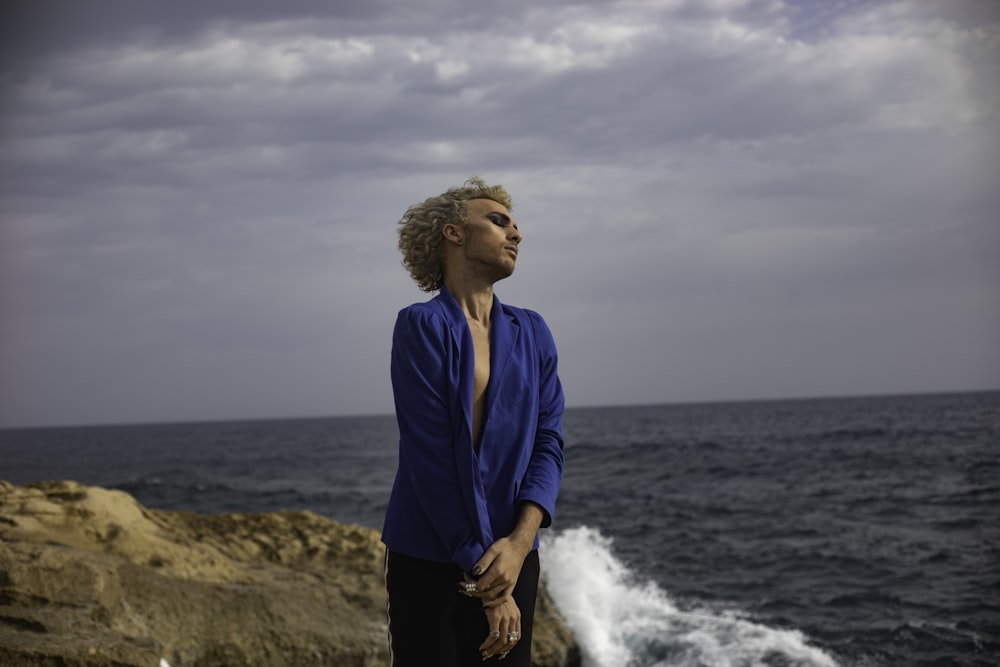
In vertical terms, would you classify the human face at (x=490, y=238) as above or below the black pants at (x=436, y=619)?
above

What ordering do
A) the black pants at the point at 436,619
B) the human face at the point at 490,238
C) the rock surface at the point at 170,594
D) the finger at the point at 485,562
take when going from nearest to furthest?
the finger at the point at 485,562 → the black pants at the point at 436,619 → the human face at the point at 490,238 → the rock surface at the point at 170,594

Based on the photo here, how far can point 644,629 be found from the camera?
8.40 metres

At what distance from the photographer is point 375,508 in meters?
22.1

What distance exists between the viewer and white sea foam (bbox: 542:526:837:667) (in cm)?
720

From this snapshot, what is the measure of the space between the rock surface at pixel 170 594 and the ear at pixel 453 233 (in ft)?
10.3

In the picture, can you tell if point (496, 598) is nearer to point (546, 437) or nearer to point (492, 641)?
point (492, 641)

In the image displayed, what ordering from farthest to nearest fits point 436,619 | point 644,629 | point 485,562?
1. point 644,629
2. point 436,619
3. point 485,562

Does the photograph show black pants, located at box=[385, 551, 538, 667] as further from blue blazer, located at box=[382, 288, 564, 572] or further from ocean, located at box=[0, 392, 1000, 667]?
ocean, located at box=[0, 392, 1000, 667]

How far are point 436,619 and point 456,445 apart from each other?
45 cm

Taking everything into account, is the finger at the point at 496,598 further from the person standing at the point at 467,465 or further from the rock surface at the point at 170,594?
the rock surface at the point at 170,594

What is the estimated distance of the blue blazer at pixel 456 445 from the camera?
228 cm

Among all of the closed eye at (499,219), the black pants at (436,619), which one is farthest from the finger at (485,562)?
the closed eye at (499,219)

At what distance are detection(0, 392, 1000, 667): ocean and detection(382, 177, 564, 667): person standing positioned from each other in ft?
14.5

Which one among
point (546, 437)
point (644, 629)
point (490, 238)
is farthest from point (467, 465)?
point (644, 629)
